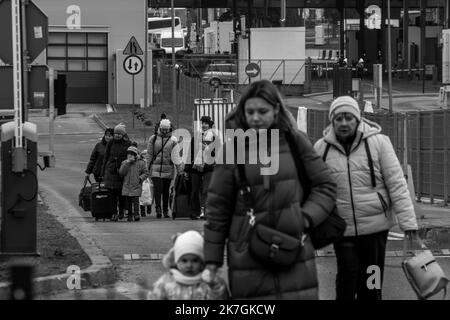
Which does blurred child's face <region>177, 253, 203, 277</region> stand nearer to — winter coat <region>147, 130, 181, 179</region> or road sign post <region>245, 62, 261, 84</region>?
winter coat <region>147, 130, 181, 179</region>

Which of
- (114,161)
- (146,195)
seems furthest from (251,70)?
(114,161)

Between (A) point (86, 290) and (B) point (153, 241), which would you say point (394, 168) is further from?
(B) point (153, 241)

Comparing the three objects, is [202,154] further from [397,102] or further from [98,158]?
[397,102]

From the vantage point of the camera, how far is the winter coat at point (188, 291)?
21.7 feet

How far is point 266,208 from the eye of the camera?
6.49 m

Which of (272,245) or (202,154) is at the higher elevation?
(272,245)

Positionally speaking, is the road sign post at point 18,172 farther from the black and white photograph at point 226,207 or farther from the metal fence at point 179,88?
the metal fence at point 179,88

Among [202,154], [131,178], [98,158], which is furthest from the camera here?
[98,158]

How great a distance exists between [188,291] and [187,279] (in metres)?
0.07

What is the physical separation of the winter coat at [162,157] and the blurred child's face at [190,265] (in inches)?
546

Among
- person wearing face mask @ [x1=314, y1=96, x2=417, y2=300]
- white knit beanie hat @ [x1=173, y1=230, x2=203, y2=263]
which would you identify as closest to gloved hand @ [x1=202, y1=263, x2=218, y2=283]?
white knit beanie hat @ [x1=173, y1=230, x2=203, y2=263]

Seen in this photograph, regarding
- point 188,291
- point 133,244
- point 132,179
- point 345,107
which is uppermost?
point 345,107

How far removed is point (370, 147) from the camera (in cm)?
833

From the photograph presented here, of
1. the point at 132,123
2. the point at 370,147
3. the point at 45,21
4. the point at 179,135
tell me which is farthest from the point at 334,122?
the point at 132,123
